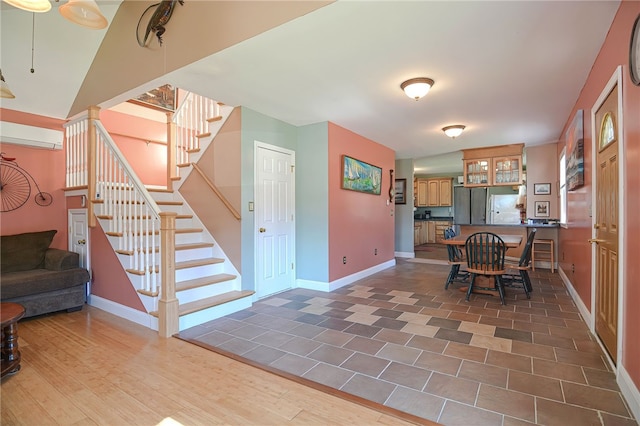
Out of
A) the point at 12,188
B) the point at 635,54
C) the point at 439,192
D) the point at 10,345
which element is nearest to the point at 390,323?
the point at 635,54

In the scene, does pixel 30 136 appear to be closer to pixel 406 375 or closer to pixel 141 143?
pixel 141 143

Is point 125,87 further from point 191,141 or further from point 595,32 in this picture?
point 595,32

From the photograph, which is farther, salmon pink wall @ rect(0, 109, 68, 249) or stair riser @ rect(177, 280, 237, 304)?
salmon pink wall @ rect(0, 109, 68, 249)

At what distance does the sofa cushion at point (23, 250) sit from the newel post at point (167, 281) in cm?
208

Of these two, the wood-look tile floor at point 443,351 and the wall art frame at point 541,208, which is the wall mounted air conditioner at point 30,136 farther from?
the wall art frame at point 541,208

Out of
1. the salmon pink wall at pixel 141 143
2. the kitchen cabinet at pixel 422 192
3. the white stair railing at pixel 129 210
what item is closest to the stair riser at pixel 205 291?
the white stair railing at pixel 129 210

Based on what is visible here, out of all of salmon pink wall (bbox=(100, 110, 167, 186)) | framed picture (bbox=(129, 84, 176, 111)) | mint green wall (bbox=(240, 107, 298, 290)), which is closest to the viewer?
mint green wall (bbox=(240, 107, 298, 290))

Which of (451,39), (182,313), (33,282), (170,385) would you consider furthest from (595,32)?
(33,282)

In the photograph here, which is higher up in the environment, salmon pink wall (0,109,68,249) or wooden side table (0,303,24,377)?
salmon pink wall (0,109,68,249)

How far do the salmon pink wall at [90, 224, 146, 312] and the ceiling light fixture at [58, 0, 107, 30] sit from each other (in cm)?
223

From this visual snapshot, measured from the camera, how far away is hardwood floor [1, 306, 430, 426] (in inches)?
→ 68.3

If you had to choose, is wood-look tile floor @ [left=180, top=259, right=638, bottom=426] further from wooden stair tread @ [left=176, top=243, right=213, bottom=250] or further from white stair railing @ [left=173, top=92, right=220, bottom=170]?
white stair railing @ [left=173, top=92, right=220, bottom=170]

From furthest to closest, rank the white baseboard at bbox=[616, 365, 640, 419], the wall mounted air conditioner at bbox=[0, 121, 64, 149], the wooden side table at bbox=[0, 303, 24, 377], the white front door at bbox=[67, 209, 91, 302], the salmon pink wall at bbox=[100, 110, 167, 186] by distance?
the salmon pink wall at bbox=[100, 110, 167, 186]
the white front door at bbox=[67, 209, 91, 302]
the wall mounted air conditioner at bbox=[0, 121, 64, 149]
the wooden side table at bbox=[0, 303, 24, 377]
the white baseboard at bbox=[616, 365, 640, 419]

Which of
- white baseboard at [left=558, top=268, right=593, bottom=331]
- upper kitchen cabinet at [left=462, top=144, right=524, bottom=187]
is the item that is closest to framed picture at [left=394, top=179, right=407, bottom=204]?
upper kitchen cabinet at [left=462, top=144, right=524, bottom=187]
